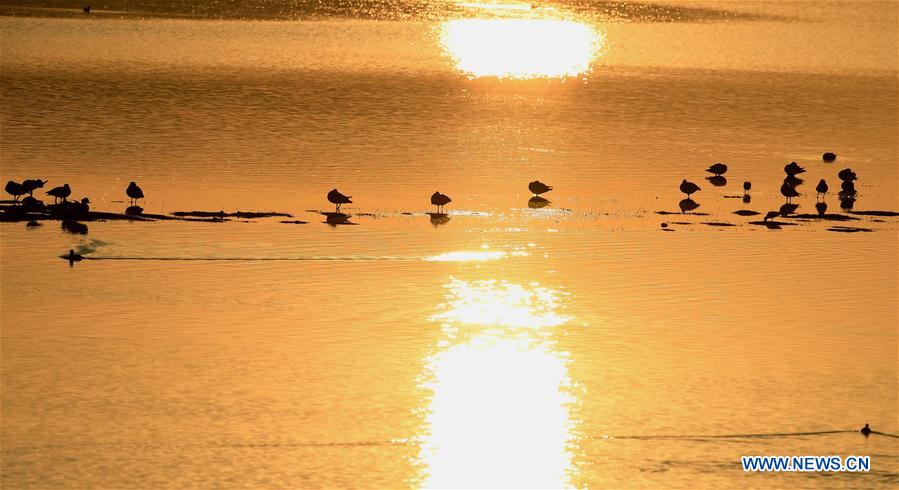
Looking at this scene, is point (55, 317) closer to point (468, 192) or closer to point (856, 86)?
point (468, 192)

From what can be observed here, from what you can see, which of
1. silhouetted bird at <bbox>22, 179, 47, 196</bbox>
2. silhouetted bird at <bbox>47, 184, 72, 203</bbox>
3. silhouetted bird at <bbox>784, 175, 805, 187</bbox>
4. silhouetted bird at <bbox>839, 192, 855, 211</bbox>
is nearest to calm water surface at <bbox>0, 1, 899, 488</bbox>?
silhouetted bird at <bbox>839, 192, 855, 211</bbox>

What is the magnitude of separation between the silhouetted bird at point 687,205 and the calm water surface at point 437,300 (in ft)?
1.48

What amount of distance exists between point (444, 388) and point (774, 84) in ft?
155

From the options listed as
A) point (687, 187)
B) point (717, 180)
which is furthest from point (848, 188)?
point (687, 187)

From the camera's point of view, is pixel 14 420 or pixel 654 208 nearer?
pixel 14 420

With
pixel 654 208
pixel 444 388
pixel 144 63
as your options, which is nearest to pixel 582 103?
pixel 144 63

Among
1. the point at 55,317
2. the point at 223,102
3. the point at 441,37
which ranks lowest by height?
the point at 55,317

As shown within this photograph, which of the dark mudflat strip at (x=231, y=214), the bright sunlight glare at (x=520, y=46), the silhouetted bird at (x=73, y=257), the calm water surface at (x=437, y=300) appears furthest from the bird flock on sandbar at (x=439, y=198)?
the bright sunlight glare at (x=520, y=46)

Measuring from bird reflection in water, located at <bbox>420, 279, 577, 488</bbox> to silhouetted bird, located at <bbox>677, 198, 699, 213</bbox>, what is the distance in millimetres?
8866

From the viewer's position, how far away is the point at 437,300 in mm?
25469

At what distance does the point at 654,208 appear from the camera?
34.4 metres

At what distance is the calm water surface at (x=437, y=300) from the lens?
18875mm

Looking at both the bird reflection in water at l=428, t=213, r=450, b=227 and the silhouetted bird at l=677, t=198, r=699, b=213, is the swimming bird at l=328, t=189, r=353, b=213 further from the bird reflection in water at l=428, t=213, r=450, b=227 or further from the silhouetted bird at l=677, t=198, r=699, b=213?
the silhouetted bird at l=677, t=198, r=699, b=213

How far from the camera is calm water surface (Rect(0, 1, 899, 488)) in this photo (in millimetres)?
18875
